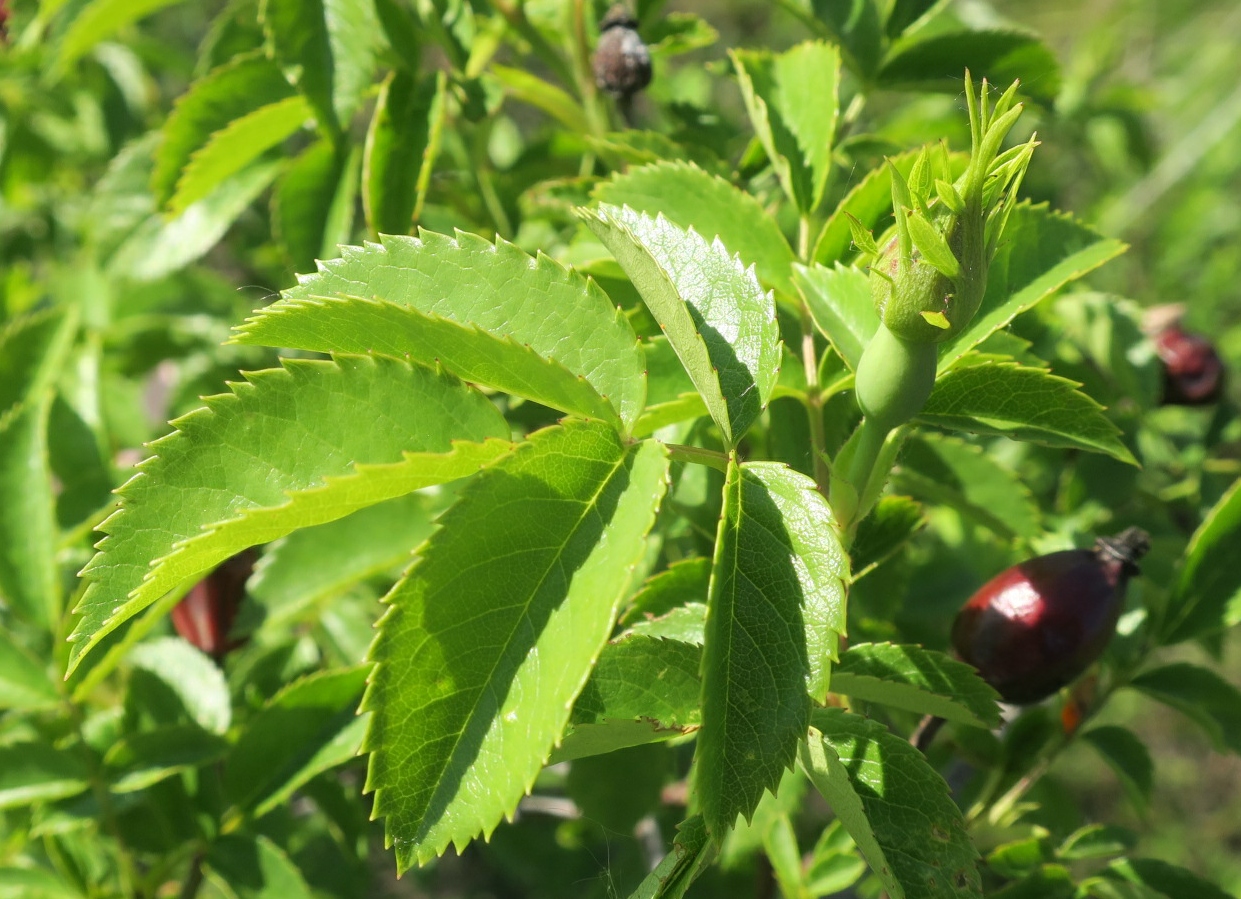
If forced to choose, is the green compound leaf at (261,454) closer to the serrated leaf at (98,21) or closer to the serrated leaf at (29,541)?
the serrated leaf at (29,541)

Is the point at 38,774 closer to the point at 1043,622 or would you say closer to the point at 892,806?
the point at 892,806

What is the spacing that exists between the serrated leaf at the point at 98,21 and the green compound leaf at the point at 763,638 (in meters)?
1.06

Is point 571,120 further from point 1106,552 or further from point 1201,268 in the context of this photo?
point 1201,268

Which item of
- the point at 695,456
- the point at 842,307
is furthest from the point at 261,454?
the point at 842,307

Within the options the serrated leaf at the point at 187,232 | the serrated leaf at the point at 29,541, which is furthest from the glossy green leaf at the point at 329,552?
the serrated leaf at the point at 187,232

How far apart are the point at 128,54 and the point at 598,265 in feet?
4.99

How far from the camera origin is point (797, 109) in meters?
1.00

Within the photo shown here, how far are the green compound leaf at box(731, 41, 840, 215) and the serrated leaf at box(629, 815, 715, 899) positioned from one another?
0.54 m

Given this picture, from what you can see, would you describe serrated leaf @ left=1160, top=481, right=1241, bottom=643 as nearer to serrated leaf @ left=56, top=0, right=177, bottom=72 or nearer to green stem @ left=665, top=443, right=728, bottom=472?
green stem @ left=665, top=443, right=728, bottom=472

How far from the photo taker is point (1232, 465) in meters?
1.43

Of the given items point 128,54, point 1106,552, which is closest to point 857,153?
point 1106,552

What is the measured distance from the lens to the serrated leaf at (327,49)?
3.36 feet

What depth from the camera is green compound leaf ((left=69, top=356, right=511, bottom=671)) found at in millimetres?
615

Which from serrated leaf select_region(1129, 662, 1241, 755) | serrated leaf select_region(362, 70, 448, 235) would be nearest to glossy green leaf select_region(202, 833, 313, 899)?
serrated leaf select_region(362, 70, 448, 235)
